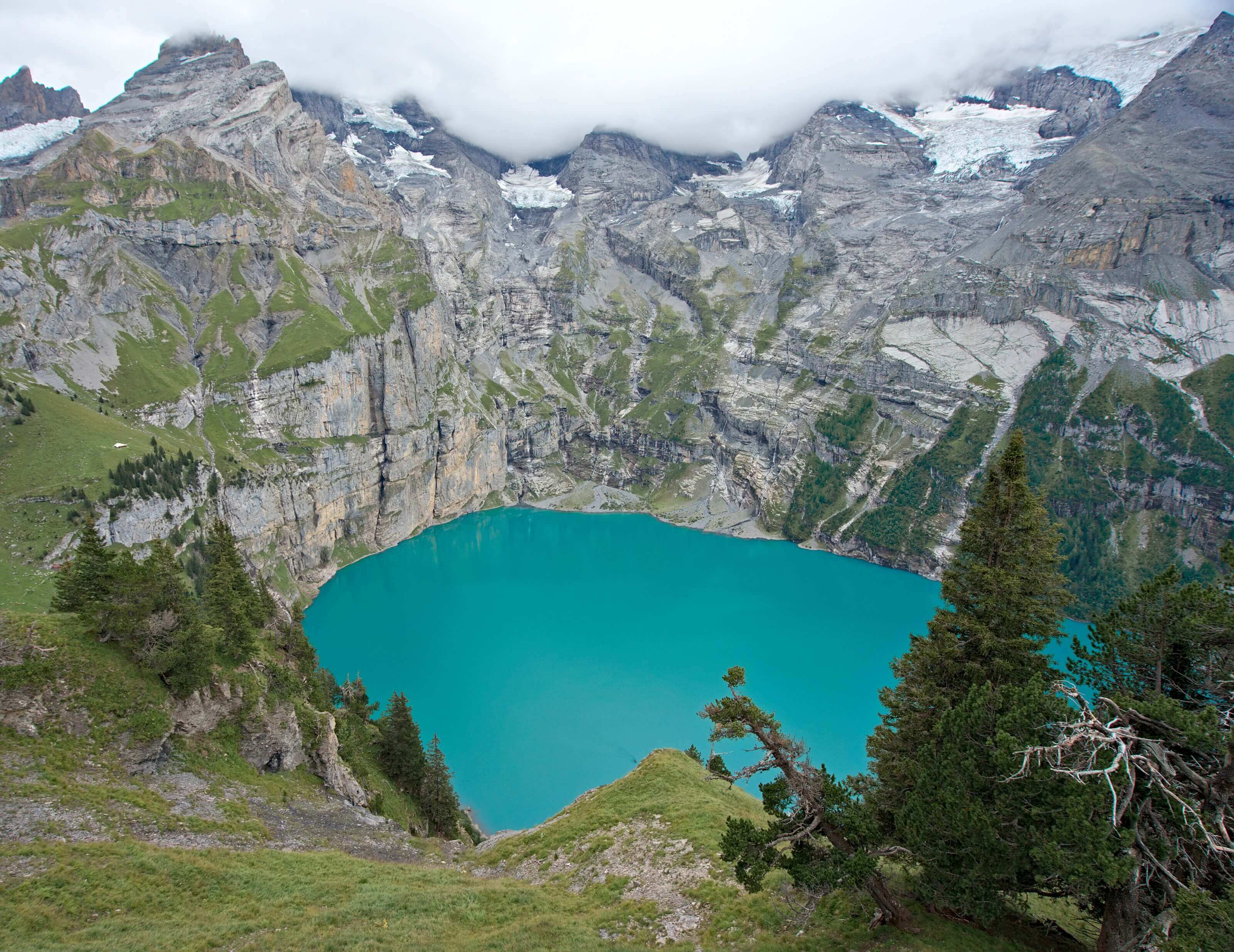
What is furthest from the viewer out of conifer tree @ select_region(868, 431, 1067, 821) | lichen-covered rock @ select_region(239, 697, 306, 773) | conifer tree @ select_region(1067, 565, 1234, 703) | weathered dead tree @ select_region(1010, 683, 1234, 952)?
lichen-covered rock @ select_region(239, 697, 306, 773)

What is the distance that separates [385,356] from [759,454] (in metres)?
110

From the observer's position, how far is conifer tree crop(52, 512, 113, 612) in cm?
2578

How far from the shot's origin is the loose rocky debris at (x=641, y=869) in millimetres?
18516

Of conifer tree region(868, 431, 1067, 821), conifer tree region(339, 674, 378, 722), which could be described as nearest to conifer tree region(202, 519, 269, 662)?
conifer tree region(339, 674, 378, 722)

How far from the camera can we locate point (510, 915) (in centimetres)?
1761

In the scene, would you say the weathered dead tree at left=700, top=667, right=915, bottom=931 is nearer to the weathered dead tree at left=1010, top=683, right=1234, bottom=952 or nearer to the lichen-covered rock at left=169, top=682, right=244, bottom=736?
the weathered dead tree at left=1010, top=683, right=1234, bottom=952

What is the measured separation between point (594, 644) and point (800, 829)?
78.1 metres

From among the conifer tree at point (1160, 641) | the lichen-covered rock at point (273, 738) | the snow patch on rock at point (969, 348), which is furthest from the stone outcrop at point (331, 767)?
the snow patch on rock at point (969, 348)

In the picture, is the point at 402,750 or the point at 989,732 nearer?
the point at 989,732

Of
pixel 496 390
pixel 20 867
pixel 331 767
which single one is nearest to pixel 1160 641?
pixel 20 867

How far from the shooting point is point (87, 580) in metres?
26.1

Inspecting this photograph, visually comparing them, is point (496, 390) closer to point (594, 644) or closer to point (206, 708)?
point (594, 644)

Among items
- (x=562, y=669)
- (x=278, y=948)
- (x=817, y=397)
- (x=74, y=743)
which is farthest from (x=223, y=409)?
(x=817, y=397)

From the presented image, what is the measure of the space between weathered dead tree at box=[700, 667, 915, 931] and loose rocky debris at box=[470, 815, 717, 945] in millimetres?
5180
